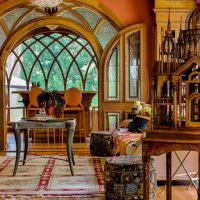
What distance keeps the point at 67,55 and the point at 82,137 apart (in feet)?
12.6

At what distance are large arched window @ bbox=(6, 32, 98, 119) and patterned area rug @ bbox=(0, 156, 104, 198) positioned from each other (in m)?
5.90

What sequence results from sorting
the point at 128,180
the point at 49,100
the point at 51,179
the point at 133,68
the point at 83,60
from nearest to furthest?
the point at 128,180, the point at 51,179, the point at 49,100, the point at 133,68, the point at 83,60

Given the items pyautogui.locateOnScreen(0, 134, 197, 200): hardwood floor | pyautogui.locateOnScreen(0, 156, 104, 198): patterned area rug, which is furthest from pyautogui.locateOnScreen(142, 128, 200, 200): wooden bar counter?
pyautogui.locateOnScreen(0, 156, 104, 198): patterned area rug

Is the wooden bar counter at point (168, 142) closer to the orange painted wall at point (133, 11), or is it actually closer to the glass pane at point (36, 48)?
the orange painted wall at point (133, 11)

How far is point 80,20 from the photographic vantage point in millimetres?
9469

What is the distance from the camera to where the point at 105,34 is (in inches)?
352

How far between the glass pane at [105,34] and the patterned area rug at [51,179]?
280 centimetres

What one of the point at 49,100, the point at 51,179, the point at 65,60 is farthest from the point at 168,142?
the point at 65,60

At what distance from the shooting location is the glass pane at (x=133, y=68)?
8391 millimetres

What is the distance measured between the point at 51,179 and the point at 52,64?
770cm

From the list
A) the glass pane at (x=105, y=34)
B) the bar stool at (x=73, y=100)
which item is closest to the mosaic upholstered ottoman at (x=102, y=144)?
the bar stool at (x=73, y=100)

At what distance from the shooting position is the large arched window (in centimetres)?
1276

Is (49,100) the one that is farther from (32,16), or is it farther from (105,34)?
(32,16)

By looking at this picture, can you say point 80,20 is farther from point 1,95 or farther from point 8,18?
point 1,95
